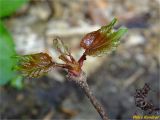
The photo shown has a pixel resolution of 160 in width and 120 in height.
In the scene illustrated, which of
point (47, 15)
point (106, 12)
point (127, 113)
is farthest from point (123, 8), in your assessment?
point (127, 113)

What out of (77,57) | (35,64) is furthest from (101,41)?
(77,57)

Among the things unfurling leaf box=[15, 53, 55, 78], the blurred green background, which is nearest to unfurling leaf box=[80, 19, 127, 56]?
unfurling leaf box=[15, 53, 55, 78]

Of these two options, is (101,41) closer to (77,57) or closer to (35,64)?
(35,64)

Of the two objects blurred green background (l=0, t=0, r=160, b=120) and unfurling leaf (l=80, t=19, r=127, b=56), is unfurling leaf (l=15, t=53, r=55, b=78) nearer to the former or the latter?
unfurling leaf (l=80, t=19, r=127, b=56)

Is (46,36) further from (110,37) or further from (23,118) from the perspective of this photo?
(110,37)

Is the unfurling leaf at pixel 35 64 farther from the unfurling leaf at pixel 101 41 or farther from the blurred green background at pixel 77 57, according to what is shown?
the blurred green background at pixel 77 57
